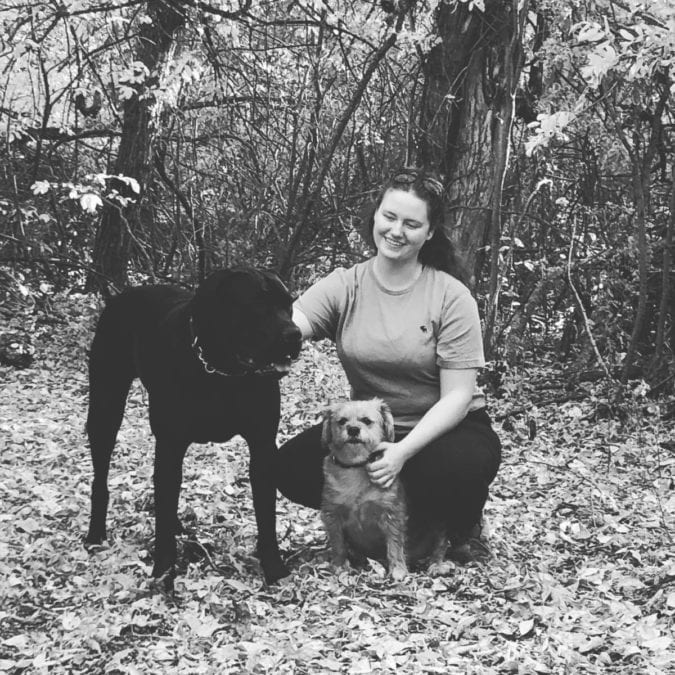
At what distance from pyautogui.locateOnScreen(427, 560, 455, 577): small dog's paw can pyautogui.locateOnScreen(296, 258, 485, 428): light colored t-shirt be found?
0.61 metres

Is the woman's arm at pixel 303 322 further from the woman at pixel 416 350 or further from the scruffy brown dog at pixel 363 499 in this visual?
the scruffy brown dog at pixel 363 499

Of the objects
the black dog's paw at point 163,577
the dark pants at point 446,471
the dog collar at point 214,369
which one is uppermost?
the dog collar at point 214,369

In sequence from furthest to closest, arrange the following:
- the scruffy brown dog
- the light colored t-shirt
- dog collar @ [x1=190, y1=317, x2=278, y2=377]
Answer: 1. the light colored t-shirt
2. the scruffy brown dog
3. dog collar @ [x1=190, y1=317, x2=278, y2=377]

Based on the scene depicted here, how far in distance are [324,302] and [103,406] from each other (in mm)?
1183

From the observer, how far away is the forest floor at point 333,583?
9.96ft

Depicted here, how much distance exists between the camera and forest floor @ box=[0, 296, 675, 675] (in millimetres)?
3035

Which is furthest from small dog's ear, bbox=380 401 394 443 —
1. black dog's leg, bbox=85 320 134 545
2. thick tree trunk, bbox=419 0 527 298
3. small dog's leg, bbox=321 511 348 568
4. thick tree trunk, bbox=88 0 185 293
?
thick tree trunk, bbox=88 0 185 293

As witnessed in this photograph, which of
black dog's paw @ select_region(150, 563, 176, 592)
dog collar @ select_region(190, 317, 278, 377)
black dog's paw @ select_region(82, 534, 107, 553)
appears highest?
dog collar @ select_region(190, 317, 278, 377)

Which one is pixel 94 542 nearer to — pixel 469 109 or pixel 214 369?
pixel 214 369

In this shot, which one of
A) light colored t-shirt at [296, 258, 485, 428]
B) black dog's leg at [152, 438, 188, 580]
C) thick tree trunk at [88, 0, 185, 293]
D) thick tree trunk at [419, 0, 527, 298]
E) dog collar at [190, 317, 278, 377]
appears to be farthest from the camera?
thick tree trunk at [88, 0, 185, 293]

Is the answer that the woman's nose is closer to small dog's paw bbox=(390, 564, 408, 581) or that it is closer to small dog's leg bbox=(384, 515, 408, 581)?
small dog's leg bbox=(384, 515, 408, 581)

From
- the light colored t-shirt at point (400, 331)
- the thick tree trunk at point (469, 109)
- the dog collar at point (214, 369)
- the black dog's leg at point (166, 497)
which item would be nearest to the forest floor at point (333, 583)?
the black dog's leg at point (166, 497)

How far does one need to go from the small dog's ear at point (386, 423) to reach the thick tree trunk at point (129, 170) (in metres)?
5.46

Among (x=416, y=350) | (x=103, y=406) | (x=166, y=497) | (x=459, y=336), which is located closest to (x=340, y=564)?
(x=166, y=497)
